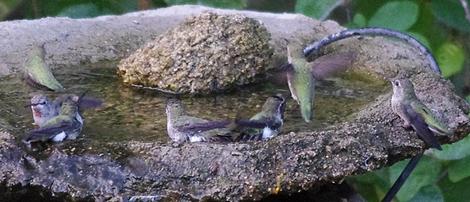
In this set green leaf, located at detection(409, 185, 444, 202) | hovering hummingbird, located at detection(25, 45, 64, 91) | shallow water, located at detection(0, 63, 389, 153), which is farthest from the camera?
green leaf, located at detection(409, 185, 444, 202)

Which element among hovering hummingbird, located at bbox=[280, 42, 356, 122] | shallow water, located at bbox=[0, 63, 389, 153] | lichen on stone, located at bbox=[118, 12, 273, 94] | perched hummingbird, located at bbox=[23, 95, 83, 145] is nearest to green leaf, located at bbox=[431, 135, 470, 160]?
shallow water, located at bbox=[0, 63, 389, 153]

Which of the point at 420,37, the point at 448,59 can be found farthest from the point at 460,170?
the point at 448,59

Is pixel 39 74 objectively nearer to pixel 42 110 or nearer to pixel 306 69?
pixel 42 110

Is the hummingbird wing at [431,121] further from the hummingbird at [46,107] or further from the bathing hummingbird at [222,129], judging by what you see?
the hummingbird at [46,107]

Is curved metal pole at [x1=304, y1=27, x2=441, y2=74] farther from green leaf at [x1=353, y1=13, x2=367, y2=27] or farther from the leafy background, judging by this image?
green leaf at [x1=353, y1=13, x2=367, y2=27]

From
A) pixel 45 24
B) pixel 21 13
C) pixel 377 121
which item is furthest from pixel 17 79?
pixel 21 13

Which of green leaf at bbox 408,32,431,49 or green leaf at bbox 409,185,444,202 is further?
green leaf at bbox 408,32,431,49
